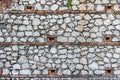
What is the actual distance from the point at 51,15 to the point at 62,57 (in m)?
1.37

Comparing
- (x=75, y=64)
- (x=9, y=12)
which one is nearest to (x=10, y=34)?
(x=9, y=12)

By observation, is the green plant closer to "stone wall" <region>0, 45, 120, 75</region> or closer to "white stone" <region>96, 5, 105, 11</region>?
"white stone" <region>96, 5, 105, 11</region>

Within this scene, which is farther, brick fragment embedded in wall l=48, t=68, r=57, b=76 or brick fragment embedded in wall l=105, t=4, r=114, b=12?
brick fragment embedded in wall l=105, t=4, r=114, b=12

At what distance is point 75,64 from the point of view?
11.0m

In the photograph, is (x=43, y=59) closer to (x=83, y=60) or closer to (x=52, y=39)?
(x=52, y=39)

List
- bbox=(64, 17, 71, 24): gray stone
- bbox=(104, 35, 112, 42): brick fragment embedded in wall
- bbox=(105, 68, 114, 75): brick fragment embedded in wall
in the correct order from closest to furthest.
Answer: bbox=(105, 68, 114, 75): brick fragment embedded in wall → bbox=(104, 35, 112, 42): brick fragment embedded in wall → bbox=(64, 17, 71, 24): gray stone

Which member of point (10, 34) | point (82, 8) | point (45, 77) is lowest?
point (45, 77)

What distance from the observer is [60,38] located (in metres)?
11.1

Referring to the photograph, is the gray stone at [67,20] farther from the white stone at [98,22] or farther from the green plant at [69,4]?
the white stone at [98,22]

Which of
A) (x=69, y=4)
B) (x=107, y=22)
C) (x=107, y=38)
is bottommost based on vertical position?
(x=107, y=38)

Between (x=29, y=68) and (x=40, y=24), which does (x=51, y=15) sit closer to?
(x=40, y=24)

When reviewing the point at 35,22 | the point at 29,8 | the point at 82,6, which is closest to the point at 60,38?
the point at 35,22

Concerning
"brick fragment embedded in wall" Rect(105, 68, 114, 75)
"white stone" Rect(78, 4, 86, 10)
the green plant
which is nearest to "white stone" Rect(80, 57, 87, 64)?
"brick fragment embedded in wall" Rect(105, 68, 114, 75)

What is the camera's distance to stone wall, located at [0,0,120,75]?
10945 mm
